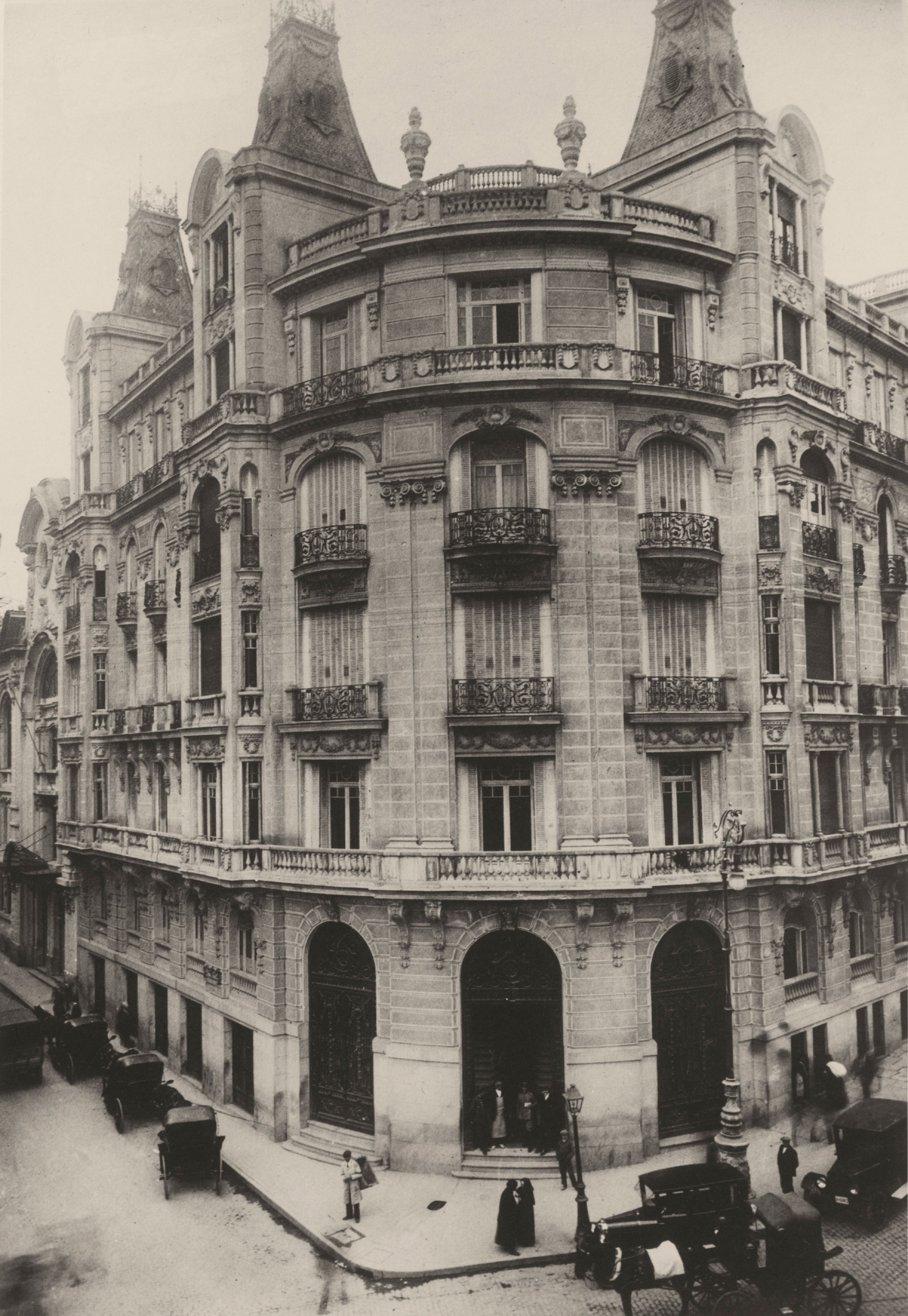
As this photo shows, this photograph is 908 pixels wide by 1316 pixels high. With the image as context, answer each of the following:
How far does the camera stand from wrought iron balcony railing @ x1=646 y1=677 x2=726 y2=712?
77.5ft

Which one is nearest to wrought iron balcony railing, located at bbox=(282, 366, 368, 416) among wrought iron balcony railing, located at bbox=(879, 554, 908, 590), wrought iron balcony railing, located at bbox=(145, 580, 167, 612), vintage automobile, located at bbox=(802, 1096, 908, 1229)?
wrought iron balcony railing, located at bbox=(145, 580, 167, 612)

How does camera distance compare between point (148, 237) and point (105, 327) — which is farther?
point (105, 327)

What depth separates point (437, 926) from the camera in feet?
74.2

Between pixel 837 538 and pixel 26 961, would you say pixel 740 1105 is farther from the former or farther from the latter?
pixel 26 961

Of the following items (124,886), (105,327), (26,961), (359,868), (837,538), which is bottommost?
(26,961)

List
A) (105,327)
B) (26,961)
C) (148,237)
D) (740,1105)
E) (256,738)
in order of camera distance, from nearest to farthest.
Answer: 1. (740,1105)
2. (256,738)
3. (148,237)
4. (105,327)
5. (26,961)

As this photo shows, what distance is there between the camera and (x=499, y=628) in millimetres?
23344

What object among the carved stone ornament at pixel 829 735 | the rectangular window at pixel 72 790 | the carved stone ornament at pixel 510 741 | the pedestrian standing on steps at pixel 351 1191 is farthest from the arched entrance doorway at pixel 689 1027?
the rectangular window at pixel 72 790

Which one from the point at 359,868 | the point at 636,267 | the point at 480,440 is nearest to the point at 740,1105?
the point at 359,868

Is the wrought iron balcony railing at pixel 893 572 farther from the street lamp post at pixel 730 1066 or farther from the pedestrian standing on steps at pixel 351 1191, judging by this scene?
the pedestrian standing on steps at pixel 351 1191

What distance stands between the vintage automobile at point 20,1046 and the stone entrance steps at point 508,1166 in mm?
14224

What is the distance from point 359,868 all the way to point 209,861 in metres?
6.11

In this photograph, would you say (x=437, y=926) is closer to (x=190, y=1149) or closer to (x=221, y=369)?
(x=190, y=1149)

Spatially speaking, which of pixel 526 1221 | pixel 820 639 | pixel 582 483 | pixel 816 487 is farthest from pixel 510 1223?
pixel 816 487
